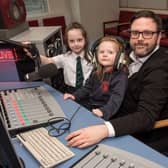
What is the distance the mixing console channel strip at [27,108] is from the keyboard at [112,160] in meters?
0.31

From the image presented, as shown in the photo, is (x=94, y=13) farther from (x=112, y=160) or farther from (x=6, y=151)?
(x=6, y=151)

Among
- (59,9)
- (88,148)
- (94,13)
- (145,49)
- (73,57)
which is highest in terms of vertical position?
(59,9)

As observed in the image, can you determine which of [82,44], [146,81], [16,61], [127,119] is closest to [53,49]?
[82,44]

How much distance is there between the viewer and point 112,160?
0.84m

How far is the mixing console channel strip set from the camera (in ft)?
A: 3.60

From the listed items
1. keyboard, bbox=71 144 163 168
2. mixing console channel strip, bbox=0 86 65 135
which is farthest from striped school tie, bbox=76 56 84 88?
keyboard, bbox=71 144 163 168

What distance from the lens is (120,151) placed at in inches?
35.2

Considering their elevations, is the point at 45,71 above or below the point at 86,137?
above

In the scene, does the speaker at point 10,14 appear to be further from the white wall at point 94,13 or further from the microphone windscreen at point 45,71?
the white wall at point 94,13

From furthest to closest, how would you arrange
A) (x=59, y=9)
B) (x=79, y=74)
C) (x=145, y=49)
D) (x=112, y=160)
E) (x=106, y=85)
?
(x=59, y=9) < (x=79, y=74) < (x=106, y=85) < (x=145, y=49) < (x=112, y=160)

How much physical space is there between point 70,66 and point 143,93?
0.88 metres

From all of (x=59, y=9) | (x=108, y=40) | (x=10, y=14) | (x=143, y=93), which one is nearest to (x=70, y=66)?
(x=108, y=40)

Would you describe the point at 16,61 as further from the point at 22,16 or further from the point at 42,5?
the point at 42,5

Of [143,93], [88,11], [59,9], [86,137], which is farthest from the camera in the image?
[59,9]
